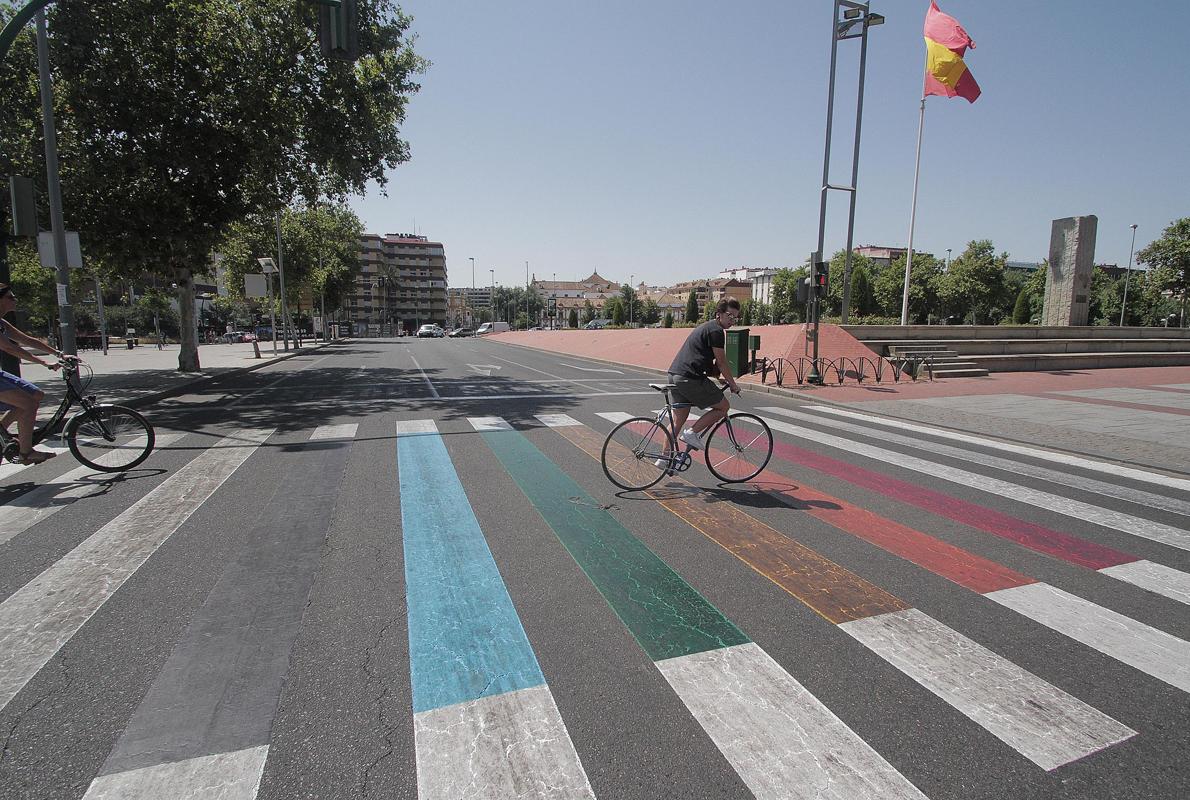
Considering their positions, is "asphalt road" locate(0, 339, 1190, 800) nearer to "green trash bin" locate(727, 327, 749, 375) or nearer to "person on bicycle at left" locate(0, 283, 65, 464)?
"person on bicycle at left" locate(0, 283, 65, 464)

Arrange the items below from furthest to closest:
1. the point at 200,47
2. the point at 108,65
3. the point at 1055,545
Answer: the point at 200,47
the point at 108,65
the point at 1055,545

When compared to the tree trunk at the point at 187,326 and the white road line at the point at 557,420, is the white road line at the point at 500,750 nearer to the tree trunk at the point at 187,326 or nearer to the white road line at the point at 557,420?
the white road line at the point at 557,420

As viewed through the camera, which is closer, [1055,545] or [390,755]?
[390,755]

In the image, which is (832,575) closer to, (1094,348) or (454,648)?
(454,648)

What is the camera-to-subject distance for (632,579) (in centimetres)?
377

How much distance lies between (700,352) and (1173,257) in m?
51.8

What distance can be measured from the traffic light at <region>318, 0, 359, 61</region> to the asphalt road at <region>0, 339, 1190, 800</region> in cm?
496

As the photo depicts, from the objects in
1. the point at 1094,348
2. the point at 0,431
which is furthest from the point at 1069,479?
the point at 1094,348

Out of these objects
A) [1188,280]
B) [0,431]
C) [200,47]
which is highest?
[200,47]

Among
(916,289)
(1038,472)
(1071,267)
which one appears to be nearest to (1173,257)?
(1071,267)

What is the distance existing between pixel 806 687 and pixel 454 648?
Result: 5.66ft

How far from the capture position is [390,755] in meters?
2.22

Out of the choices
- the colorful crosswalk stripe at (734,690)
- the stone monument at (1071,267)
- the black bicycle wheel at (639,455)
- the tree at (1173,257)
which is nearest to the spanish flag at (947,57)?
the stone monument at (1071,267)

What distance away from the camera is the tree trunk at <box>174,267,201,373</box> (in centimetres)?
1770
